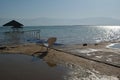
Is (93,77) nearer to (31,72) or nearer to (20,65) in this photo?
(31,72)

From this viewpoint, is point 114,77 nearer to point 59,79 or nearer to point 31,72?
point 59,79

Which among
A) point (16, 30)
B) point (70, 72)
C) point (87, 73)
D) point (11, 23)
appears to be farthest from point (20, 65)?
point (16, 30)

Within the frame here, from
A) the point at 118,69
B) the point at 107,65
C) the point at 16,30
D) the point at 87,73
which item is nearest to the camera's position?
the point at 87,73

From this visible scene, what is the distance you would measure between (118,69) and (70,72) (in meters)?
2.50

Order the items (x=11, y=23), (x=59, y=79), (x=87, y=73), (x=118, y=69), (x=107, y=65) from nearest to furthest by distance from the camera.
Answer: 1. (x=59, y=79)
2. (x=87, y=73)
3. (x=118, y=69)
4. (x=107, y=65)
5. (x=11, y=23)

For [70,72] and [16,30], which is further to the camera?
[16,30]

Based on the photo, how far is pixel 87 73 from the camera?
814 cm

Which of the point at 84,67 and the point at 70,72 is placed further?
the point at 84,67

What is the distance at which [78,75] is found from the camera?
784 cm

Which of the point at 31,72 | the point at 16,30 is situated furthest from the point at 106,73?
the point at 16,30

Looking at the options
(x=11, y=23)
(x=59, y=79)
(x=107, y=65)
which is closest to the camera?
(x=59, y=79)

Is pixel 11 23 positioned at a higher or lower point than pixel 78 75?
higher

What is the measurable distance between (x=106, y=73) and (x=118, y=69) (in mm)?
1083

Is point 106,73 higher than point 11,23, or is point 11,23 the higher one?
point 11,23
